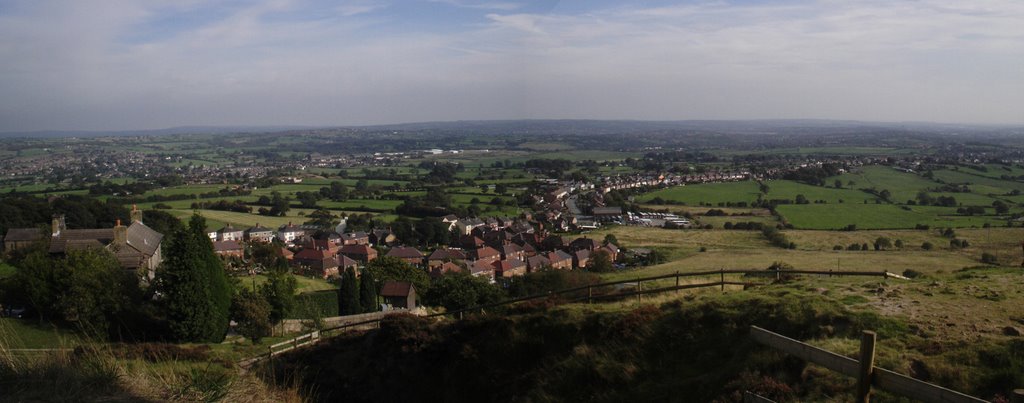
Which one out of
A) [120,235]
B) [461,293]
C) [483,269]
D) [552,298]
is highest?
[552,298]

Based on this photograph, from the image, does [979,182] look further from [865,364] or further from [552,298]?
[865,364]

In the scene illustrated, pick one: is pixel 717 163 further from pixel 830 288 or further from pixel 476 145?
pixel 830 288

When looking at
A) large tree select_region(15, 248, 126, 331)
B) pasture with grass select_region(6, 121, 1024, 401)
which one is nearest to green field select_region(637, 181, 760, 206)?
pasture with grass select_region(6, 121, 1024, 401)

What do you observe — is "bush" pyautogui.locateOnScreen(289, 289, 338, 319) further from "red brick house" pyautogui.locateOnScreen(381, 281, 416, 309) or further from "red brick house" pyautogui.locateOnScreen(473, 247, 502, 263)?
"red brick house" pyautogui.locateOnScreen(473, 247, 502, 263)

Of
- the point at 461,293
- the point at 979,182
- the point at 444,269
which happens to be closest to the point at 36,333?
the point at 461,293

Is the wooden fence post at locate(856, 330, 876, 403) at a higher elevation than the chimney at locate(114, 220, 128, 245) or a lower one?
higher

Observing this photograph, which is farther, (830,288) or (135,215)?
(135,215)

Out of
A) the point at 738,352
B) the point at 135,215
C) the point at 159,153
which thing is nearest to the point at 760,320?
the point at 738,352
